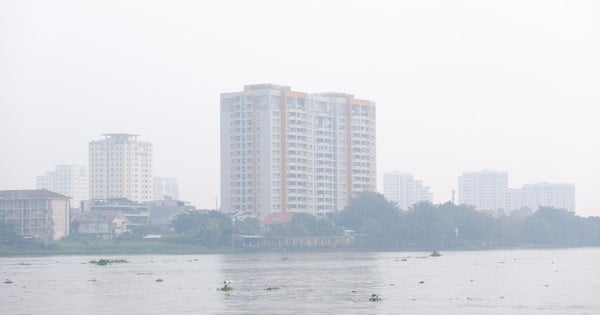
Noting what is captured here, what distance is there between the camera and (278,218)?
173250 mm

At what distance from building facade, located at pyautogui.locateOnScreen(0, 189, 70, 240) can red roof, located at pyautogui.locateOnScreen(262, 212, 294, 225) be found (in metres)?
31.9

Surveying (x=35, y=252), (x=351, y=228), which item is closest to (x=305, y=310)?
(x=35, y=252)

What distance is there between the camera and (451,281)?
67.2 m

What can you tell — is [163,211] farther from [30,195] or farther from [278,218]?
[278,218]

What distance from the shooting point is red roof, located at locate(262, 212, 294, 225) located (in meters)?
172

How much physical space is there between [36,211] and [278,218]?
37.7 meters

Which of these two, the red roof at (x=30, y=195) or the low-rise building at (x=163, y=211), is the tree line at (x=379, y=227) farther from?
the low-rise building at (x=163, y=211)

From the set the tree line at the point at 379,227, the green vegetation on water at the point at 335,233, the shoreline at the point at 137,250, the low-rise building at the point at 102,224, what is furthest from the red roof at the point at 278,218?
the low-rise building at the point at 102,224

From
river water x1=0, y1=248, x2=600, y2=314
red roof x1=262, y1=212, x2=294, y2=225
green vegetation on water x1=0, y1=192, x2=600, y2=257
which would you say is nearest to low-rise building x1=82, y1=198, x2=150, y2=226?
green vegetation on water x1=0, y1=192, x2=600, y2=257

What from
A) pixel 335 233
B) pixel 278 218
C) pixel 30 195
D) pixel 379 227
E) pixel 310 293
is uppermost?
pixel 30 195

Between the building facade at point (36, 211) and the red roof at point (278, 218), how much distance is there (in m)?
31.9

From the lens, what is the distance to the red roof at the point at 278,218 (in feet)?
564

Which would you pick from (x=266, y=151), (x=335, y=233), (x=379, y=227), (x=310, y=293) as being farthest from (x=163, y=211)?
(x=310, y=293)

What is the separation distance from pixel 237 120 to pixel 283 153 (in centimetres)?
1002
